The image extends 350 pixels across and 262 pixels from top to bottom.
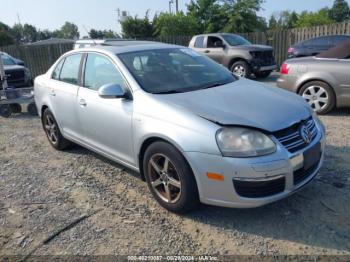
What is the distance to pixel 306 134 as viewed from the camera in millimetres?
3365

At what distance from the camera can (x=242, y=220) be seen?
3.41 metres

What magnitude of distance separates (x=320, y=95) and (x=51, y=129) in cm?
490

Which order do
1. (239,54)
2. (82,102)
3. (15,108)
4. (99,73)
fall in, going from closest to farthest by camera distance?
1. (99,73)
2. (82,102)
3. (15,108)
4. (239,54)

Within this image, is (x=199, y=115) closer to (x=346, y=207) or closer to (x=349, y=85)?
(x=346, y=207)

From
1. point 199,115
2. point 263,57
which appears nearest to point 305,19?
point 263,57

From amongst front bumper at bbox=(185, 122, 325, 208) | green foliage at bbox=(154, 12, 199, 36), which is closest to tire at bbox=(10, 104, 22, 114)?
front bumper at bbox=(185, 122, 325, 208)

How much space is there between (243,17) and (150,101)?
3200 centimetres

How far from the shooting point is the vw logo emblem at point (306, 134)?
3.31m

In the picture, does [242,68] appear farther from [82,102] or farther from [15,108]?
[82,102]

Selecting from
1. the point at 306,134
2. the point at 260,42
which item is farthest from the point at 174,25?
the point at 306,134

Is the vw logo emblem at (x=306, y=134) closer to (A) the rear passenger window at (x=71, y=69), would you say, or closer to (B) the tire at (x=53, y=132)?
(A) the rear passenger window at (x=71, y=69)

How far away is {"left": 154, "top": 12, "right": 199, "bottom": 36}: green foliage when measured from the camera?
112ft

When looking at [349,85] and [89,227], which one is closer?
[89,227]

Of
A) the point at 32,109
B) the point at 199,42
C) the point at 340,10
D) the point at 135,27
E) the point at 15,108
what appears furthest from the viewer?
the point at 340,10
